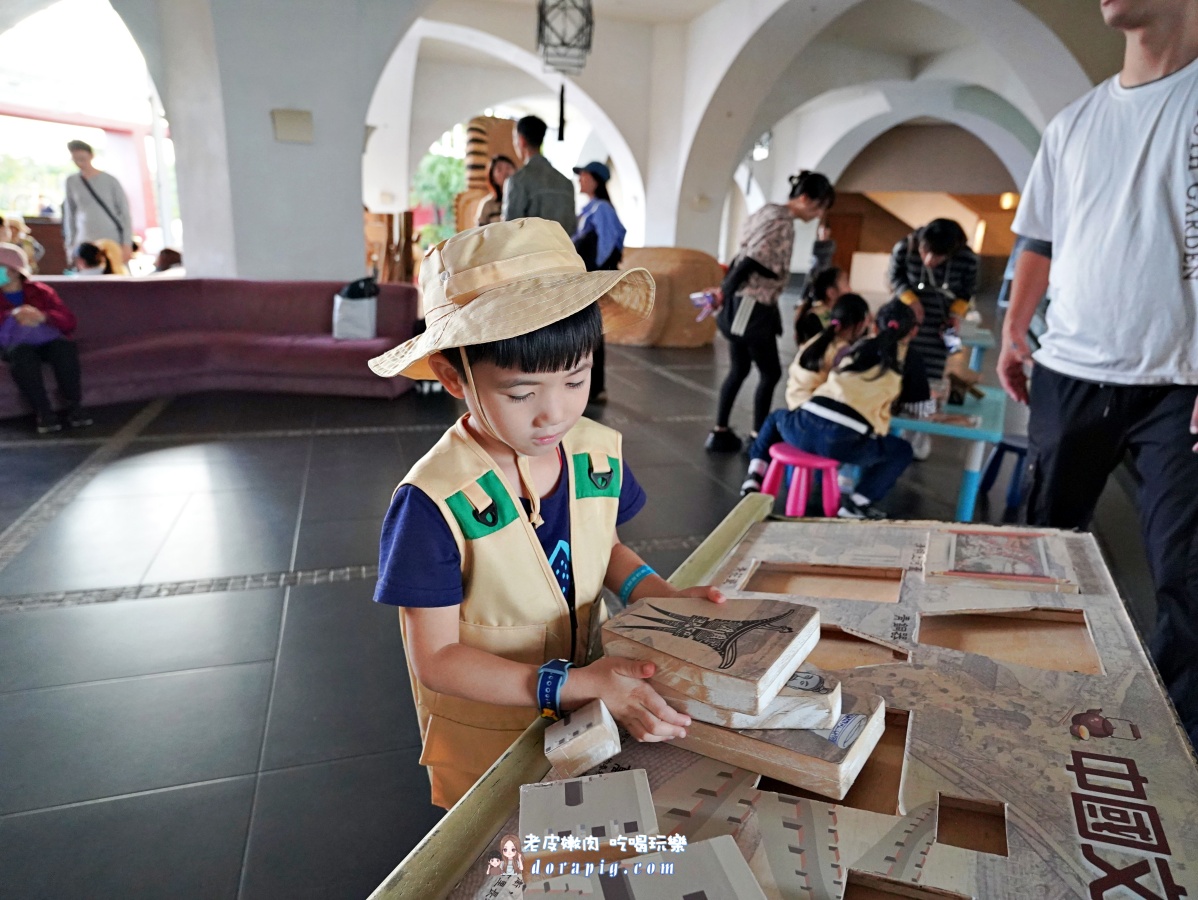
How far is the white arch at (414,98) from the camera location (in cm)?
949

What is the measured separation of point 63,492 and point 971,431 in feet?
13.6

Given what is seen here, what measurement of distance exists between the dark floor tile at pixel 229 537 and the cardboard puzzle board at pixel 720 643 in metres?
2.33

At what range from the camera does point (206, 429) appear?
187 inches

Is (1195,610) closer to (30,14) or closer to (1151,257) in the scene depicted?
(1151,257)

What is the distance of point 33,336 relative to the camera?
4512 mm

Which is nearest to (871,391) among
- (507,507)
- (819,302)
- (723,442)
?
(819,302)

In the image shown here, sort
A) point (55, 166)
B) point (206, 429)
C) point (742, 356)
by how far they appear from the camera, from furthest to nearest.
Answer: point (55, 166)
point (206, 429)
point (742, 356)

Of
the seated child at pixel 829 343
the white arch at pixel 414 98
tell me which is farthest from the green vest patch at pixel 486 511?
the white arch at pixel 414 98

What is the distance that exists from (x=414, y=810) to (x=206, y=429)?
3833 mm

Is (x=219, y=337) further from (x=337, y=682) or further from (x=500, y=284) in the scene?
(x=500, y=284)

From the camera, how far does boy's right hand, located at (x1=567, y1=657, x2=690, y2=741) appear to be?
81 cm

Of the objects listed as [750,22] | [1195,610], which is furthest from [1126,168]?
[750,22]

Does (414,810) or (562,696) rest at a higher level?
(562,696)

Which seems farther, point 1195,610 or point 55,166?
point 55,166
